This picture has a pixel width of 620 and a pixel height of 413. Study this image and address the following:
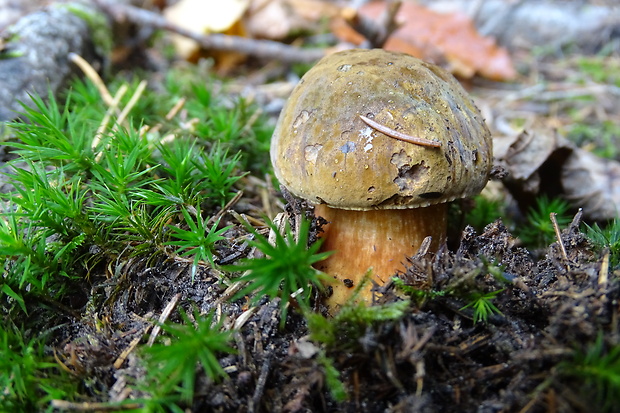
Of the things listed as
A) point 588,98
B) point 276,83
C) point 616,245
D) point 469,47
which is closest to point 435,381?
point 616,245

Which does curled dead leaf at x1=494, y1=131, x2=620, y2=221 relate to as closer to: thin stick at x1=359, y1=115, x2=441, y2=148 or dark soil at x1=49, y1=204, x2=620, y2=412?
dark soil at x1=49, y1=204, x2=620, y2=412

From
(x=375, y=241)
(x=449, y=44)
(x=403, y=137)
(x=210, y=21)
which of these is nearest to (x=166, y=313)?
(x=375, y=241)

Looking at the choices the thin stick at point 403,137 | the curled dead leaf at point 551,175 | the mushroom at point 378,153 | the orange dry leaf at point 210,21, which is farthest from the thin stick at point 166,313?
the orange dry leaf at point 210,21

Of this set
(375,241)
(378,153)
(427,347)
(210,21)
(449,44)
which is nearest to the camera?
(427,347)

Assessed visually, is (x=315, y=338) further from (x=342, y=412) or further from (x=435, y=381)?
(x=435, y=381)

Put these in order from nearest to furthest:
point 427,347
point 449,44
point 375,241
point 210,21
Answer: point 427,347, point 375,241, point 210,21, point 449,44

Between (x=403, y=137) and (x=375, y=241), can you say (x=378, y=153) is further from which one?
(x=375, y=241)

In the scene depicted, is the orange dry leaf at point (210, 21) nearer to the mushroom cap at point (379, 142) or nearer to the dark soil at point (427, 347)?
the mushroom cap at point (379, 142)
